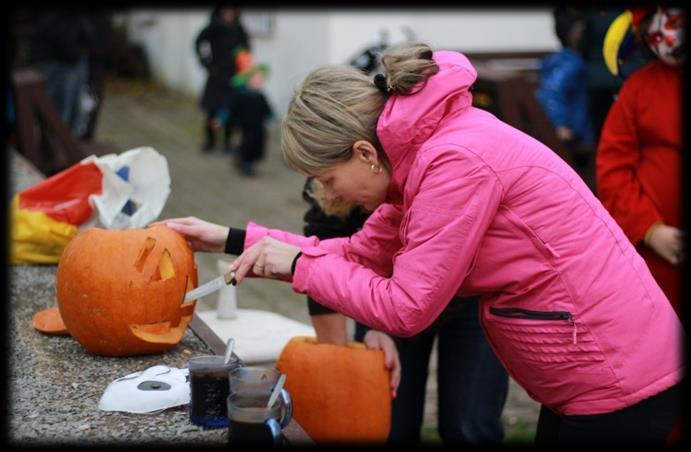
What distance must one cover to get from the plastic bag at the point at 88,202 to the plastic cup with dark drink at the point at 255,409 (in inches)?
50.7

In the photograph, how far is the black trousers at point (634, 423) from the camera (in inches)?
88.2

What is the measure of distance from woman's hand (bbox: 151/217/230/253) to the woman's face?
0.60 metres

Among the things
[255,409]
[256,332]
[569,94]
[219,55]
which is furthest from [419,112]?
[219,55]

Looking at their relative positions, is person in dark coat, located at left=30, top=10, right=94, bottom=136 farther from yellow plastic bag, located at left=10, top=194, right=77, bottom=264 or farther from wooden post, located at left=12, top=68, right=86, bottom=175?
yellow plastic bag, located at left=10, top=194, right=77, bottom=264

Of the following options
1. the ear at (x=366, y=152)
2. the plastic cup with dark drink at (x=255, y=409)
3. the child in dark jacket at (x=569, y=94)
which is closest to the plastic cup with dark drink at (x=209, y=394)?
the plastic cup with dark drink at (x=255, y=409)

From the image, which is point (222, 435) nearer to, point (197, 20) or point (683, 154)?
point (683, 154)

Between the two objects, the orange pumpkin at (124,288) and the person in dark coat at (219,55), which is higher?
the orange pumpkin at (124,288)

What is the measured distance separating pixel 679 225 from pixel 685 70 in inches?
19.6

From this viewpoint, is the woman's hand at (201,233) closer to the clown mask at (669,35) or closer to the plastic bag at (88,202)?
the plastic bag at (88,202)

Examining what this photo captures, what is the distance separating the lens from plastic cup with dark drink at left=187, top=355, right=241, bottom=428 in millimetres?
2369

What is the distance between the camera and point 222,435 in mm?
2330

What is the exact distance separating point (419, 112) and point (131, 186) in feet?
5.39

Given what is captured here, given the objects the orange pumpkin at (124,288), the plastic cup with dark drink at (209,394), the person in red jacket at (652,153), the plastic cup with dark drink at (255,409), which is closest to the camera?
the plastic cup with dark drink at (255,409)

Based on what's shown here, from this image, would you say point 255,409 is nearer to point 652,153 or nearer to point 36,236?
point 652,153
